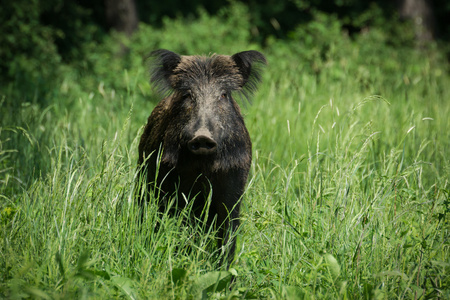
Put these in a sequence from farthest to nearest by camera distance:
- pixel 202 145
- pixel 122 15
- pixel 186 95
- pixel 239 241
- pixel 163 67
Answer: pixel 122 15 → pixel 163 67 → pixel 186 95 → pixel 239 241 → pixel 202 145

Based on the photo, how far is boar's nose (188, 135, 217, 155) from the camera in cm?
278

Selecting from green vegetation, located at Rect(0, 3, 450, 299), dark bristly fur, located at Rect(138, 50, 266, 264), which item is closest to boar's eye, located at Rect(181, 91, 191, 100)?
dark bristly fur, located at Rect(138, 50, 266, 264)

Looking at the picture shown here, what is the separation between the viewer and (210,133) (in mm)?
2836

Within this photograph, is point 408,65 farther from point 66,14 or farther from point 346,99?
point 66,14

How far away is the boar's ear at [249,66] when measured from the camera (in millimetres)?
3361

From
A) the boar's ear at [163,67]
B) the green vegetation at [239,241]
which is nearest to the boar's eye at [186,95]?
the boar's ear at [163,67]

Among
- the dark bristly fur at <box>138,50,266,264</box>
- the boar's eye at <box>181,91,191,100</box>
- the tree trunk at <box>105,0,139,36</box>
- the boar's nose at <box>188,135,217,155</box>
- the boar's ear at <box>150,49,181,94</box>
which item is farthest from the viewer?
the tree trunk at <box>105,0,139,36</box>

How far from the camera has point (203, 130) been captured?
2.81m

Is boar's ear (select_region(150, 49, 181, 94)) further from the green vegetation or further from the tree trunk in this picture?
the tree trunk

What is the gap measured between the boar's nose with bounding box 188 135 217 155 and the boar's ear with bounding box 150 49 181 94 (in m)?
0.71

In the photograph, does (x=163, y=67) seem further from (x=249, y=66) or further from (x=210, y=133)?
(x=210, y=133)

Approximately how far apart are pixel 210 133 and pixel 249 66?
80 cm

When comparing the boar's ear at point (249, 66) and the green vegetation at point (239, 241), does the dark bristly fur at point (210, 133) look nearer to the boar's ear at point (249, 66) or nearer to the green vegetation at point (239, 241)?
the boar's ear at point (249, 66)

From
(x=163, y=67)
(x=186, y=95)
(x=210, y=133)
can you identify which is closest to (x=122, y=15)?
(x=163, y=67)
